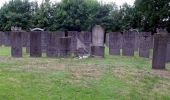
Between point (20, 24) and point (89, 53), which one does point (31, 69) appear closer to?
point (89, 53)

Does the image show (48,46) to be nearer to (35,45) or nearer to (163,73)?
(35,45)

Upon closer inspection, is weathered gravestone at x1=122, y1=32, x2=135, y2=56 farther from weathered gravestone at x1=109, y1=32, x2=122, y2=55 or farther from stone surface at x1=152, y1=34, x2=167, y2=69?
stone surface at x1=152, y1=34, x2=167, y2=69

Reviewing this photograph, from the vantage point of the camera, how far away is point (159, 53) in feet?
54.5

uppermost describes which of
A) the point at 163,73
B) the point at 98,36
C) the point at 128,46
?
the point at 98,36

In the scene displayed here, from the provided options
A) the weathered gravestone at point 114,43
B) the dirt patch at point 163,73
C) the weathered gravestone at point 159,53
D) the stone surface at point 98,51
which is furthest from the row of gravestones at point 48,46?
the dirt patch at point 163,73

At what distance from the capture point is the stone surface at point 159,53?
16.5 metres

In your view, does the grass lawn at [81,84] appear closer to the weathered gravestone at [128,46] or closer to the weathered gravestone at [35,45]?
the weathered gravestone at [35,45]

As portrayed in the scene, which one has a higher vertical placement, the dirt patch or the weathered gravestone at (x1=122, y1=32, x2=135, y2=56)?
the weathered gravestone at (x1=122, y1=32, x2=135, y2=56)

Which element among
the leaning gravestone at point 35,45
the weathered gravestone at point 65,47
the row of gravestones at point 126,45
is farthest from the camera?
the row of gravestones at point 126,45

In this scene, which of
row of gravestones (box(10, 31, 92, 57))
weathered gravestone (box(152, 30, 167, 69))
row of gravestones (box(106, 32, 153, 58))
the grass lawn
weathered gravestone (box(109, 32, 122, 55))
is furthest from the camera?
weathered gravestone (box(109, 32, 122, 55))

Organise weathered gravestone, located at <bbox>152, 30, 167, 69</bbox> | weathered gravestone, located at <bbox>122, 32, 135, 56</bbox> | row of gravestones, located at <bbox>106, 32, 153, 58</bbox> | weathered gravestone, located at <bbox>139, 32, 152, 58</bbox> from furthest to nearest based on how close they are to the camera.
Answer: weathered gravestone, located at <bbox>122, 32, 135, 56</bbox> < row of gravestones, located at <bbox>106, 32, 153, 58</bbox> < weathered gravestone, located at <bbox>139, 32, 152, 58</bbox> < weathered gravestone, located at <bbox>152, 30, 167, 69</bbox>

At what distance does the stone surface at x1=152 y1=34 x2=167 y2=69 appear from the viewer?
16.5m

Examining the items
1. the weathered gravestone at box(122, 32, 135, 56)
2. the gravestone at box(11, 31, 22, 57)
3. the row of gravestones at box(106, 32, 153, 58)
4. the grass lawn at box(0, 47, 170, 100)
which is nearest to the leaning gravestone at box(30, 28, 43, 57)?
the gravestone at box(11, 31, 22, 57)

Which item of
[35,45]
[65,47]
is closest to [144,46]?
[65,47]
